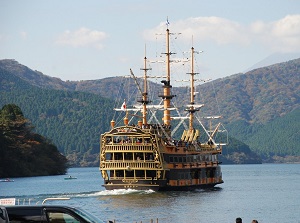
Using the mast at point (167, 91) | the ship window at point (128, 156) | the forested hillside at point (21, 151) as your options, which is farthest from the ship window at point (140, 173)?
the forested hillside at point (21, 151)

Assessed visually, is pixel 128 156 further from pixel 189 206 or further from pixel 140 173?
pixel 189 206

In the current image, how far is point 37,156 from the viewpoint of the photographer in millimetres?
171750

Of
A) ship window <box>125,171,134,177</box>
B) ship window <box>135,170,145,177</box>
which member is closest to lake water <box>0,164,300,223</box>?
ship window <box>125,171,134,177</box>

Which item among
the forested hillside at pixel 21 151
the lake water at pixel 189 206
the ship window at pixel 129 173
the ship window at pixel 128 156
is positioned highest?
the forested hillside at pixel 21 151

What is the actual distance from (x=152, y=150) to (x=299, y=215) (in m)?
24.5

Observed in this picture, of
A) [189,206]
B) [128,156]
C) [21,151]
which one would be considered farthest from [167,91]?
[21,151]

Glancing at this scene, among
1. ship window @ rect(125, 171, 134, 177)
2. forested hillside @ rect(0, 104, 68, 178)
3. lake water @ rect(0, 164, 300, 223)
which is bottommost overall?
lake water @ rect(0, 164, 300, 223)

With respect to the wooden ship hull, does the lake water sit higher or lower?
lower

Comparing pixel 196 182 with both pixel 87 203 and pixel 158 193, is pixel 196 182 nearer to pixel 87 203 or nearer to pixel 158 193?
pixel 158 193

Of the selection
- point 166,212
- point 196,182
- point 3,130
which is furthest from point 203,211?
point 3,130

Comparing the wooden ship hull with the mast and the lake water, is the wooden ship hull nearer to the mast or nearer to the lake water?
the lake water

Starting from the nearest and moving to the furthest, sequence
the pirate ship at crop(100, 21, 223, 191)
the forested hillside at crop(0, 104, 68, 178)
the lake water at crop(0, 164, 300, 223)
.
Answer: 1. the lake water at crop(0, 164, 300, 223)
2. the pirate ship at crop(100, 21, 223, 191)
3. the forested hillside at crop(0, 104, 68, 178)

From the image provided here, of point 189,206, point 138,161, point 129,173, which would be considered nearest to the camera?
point 189,206

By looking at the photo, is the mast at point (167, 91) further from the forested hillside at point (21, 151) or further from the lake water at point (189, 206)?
the forested hillside at point (21, 151)
